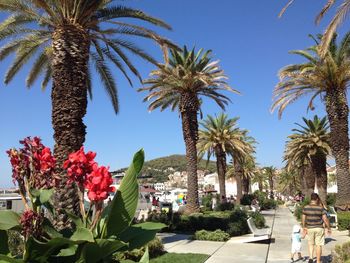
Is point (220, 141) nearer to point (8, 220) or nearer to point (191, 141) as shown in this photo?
point (191, 141)

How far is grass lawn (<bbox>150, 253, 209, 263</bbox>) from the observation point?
10452mm

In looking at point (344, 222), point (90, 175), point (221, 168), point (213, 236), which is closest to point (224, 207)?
point (221, 168)

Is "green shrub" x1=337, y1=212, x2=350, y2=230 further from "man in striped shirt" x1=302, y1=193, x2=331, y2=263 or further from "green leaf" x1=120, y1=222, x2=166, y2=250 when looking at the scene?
"green leaf" x1=120, y1=222, x2=166, y2=250

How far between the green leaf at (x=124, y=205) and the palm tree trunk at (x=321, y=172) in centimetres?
3058

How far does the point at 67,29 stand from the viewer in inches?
434

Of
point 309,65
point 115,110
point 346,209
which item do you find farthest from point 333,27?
point 346,209

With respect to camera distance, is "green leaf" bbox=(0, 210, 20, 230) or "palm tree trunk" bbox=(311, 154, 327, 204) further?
"palm tree trunk" bbox=(311, 154, 327, 204)

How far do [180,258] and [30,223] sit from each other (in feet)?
28.6

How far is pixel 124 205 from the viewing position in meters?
2.77

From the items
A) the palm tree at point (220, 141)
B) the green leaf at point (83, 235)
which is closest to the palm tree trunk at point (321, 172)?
the palm tree at point (220, 141)

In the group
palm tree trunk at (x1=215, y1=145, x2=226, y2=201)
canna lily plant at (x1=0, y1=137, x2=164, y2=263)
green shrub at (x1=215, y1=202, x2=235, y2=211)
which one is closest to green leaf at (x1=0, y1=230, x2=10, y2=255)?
canna lily plant at (x1=0, y1=137, x2=164, y2=263)

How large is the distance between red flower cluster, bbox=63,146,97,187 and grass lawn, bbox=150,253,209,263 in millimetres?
8019

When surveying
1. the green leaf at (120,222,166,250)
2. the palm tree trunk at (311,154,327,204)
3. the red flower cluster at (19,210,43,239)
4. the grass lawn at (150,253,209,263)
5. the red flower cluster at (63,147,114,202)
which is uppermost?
the palm tree trunk at (311,154,327,204)

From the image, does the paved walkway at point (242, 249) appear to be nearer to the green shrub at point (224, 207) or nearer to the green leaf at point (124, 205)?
the green leaf at point (124, 205)
